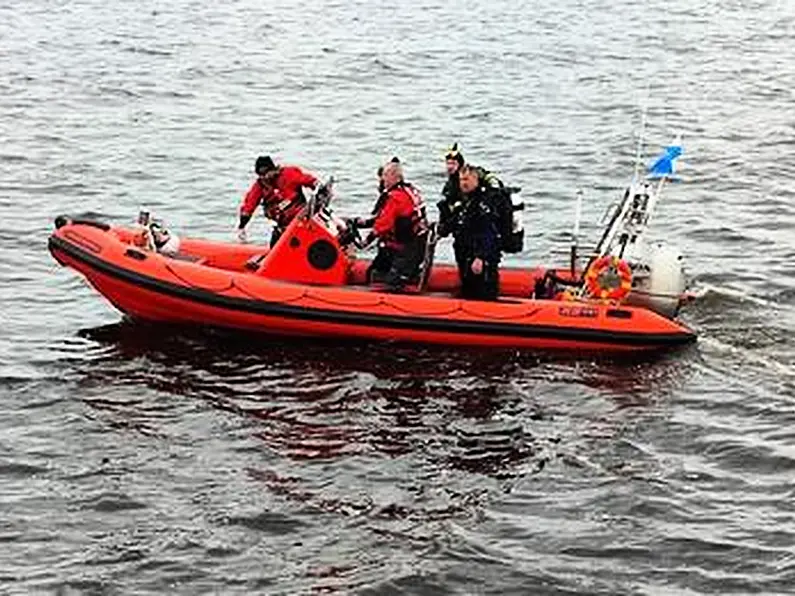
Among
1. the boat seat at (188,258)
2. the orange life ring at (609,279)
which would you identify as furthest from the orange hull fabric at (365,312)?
the boat seat at (188,258)

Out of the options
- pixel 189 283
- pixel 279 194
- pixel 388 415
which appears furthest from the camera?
pixel 279 194

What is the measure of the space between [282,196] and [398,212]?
1312 mm

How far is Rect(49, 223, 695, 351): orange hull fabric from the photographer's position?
39.9 feet

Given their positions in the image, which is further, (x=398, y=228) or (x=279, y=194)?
(x=279, y=194)

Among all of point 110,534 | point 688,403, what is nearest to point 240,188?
point 688,403

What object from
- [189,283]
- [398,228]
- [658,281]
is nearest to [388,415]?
[398,228]

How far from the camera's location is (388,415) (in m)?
11.2

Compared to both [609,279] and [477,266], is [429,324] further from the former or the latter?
[609,279]

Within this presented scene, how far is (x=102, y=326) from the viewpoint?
1316 cm

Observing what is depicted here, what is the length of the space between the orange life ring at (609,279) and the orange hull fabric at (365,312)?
15cm

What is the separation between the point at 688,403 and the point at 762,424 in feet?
2.19

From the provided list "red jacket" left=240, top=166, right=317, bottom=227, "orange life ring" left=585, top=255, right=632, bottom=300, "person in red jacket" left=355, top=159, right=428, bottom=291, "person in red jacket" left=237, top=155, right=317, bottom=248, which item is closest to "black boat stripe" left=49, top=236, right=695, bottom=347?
"orange life ring" left=585, top=255, right=632, bottom=300

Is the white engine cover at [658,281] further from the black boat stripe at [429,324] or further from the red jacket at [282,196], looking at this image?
the red jacket at [282,196]

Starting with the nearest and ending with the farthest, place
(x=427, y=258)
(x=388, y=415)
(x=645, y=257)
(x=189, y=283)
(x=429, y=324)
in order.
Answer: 1. (x=388, y=415)
2. (x=429, y=324)
3. (x=189, y=283)
4. (x=427, y=258)
5. (x=645, y=257)
